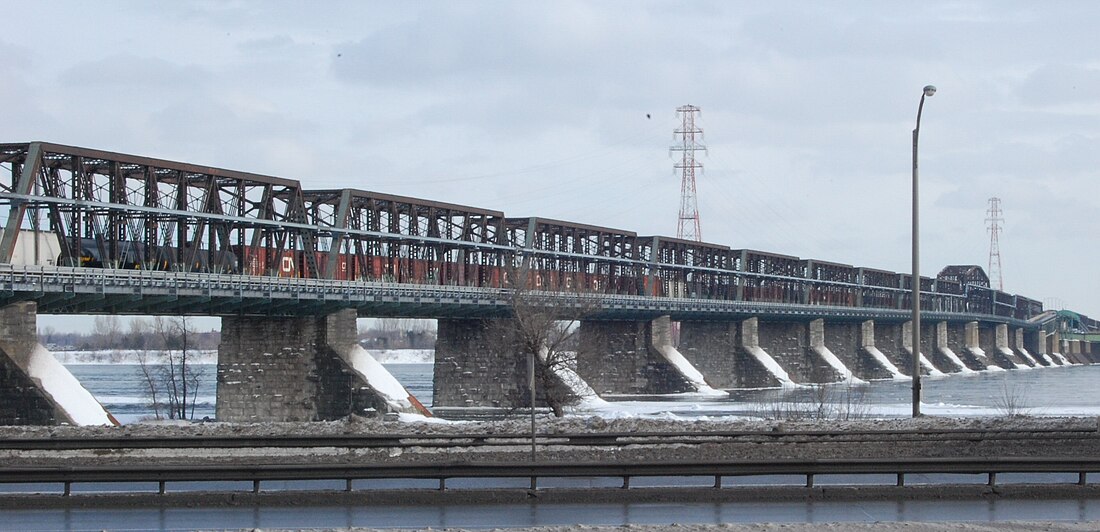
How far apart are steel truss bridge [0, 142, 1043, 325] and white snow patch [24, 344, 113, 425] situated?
257 cm

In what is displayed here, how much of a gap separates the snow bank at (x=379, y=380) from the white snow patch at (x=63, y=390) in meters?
14.5

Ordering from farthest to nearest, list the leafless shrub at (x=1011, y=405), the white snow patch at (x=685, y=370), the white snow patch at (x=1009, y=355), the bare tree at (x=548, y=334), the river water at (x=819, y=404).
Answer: the white snow patch at (x=1009, y=355) → the white snow patch at (x=685, y=370) → the river water at (x=819, y=404) → the bare tree at (x=548, y=334) → the leafless shrub at (x=1011, y=405)

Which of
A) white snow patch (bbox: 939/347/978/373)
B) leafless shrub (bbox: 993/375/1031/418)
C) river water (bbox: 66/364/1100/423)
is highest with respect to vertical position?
white snow patch (bbox: 939/347/978/373)

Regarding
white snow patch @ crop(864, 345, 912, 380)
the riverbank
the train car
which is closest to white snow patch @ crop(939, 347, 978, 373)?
white snow patch @ crop(864, 345, 912, 380)

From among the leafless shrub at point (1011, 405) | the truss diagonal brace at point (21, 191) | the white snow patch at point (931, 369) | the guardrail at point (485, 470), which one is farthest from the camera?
the white snow patch at point (931, 369)

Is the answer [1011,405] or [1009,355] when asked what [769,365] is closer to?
[1011,405]

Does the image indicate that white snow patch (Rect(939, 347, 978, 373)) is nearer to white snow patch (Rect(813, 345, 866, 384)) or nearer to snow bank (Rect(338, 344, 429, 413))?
white snow patch (Rect(813, 345, 866, 384))

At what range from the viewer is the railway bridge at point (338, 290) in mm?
46750

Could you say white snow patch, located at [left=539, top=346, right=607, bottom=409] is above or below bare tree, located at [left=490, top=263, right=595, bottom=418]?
below

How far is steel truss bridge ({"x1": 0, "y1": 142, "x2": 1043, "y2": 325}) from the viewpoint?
47.1 meters

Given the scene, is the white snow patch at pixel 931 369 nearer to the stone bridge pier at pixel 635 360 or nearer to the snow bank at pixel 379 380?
the stone bridge pier at pixel 635 360

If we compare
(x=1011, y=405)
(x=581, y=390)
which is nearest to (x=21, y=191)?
(x=581, y=390)

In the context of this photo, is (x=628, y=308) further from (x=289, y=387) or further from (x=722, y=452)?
(x=722, y=452)

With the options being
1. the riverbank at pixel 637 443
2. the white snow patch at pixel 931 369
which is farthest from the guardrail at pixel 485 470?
Answer: the white snow patch at pixel 931 369
